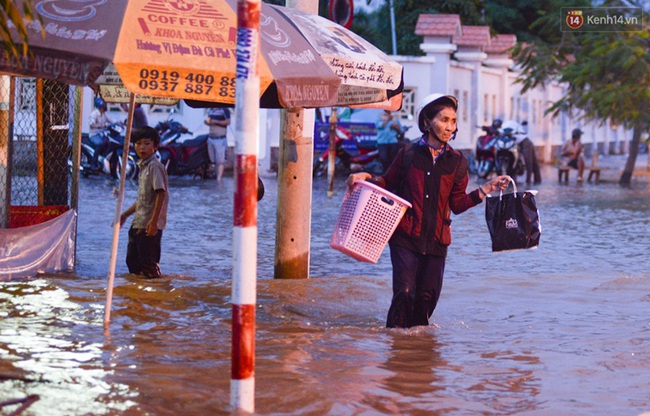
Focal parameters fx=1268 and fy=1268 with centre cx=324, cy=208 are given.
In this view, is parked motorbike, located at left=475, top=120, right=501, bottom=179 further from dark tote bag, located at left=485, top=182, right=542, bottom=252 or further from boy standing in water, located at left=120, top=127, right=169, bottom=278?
dark tote bag, located at left=485, top=182, right=542, bottom=252

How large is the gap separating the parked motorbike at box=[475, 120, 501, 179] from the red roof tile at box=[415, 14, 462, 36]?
393 centimetres

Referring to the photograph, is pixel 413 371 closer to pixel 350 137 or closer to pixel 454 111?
pixel 454 111

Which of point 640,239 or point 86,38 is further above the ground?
point 86,38

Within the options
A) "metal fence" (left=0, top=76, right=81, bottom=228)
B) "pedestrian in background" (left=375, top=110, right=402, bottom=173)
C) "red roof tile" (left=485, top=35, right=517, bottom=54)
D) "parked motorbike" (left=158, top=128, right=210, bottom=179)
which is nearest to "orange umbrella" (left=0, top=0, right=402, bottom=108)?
"metal fence" (left=0, top=76, right=81, bottom=228)

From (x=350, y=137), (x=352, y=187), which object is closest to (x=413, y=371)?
(x=352, y=187)

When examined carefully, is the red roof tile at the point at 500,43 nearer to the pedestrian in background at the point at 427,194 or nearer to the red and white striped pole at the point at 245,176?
the pedestrian in background at the point at 427,194

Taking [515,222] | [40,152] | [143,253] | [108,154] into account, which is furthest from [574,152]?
[515,222]

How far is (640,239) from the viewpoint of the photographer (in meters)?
16.0

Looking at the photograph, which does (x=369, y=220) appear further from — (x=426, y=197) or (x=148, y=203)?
(x=148, y=203)

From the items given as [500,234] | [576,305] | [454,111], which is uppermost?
[454,111]

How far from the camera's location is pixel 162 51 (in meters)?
6.98

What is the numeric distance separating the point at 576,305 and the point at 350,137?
19.4 metres

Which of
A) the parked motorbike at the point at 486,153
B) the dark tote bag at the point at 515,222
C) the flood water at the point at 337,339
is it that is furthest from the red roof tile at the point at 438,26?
the dark tote bag at the point at 515,222

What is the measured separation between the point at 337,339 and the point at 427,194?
1153 millimetres
